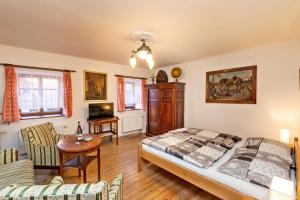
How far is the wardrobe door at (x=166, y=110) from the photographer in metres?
4.32

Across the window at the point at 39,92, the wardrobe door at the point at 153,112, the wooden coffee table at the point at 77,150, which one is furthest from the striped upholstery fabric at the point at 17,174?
the wardrobe door at the point at 153,112

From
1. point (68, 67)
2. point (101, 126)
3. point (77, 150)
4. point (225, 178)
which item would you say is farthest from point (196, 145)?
point (68, 67)

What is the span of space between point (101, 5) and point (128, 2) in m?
0.32

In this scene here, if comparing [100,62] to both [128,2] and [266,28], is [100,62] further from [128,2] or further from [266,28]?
[266,28]

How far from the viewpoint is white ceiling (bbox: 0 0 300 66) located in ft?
5.57

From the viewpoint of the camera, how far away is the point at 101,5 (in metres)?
1.70

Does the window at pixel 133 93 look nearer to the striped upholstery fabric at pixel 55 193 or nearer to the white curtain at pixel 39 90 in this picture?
the white curtain at pixel 39 90

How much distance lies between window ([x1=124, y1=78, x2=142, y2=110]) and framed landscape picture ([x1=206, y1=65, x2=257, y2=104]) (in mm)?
2359

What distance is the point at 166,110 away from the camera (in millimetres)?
4441

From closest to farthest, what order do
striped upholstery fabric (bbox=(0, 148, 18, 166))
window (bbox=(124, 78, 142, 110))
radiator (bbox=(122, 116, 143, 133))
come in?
striped upholstery fabric (bbox=(0, 148, 18, 166)) → radiator (bbox=(122, 116, 143, 133)) → window (bbox=(124, 78, 142, 110))

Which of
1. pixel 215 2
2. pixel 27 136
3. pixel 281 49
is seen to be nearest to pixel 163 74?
pixel 281 49

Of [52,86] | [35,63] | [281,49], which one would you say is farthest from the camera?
[52,86]

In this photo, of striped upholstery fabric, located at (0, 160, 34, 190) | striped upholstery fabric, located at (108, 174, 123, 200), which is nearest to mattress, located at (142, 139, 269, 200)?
striped upholstery fabric, located at (108, 174, 123, 200)

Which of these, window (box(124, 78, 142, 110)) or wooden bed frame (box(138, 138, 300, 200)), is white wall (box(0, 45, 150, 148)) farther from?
wooden bed frame (box(138, 138, 300, 200))
